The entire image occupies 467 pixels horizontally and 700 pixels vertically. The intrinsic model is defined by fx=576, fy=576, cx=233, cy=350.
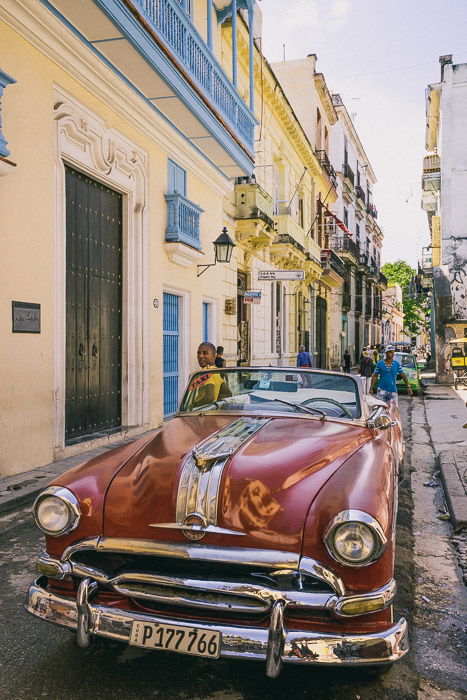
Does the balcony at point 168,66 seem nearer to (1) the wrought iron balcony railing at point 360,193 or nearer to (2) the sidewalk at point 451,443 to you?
(2) the sidewalk at point 451,443

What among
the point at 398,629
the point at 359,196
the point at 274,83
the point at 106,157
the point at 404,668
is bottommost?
the point at 404,668

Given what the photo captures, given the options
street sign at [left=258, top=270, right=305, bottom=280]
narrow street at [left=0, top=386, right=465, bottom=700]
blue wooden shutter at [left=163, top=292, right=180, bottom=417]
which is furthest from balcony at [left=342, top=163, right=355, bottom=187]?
narrow street at [left=0, top=386, right=465, bottom=700]

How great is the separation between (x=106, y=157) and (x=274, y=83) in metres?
9.39

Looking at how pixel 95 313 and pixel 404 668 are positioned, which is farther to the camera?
pixel 95 313

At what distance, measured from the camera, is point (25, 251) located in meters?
6.18

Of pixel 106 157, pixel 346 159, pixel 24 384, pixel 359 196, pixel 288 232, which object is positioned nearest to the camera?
pixel 24 384

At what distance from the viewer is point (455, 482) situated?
5.77 meters

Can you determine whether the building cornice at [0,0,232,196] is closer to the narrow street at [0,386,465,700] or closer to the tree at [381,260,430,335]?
the narrow street at [0,386,465,700]

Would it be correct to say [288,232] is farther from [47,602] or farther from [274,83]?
[47,602]

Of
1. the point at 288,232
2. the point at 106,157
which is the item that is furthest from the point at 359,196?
the point at 106,157

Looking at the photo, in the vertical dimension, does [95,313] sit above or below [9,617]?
above

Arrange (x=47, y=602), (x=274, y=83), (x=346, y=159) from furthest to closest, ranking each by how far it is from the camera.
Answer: (x=346, y=159) → (x=274, y=83) → (x=47, y=602)

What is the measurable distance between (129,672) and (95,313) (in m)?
6.01

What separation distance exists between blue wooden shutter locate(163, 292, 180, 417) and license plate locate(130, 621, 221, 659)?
8156mm
